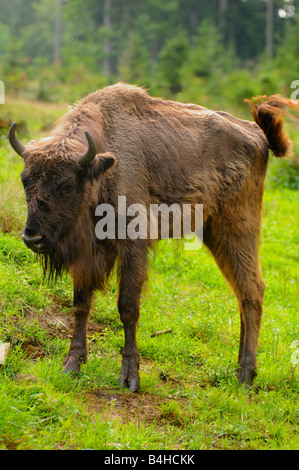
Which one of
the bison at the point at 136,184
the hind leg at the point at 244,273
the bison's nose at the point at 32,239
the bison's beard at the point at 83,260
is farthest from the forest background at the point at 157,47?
the bison's nose at the point at 32,239

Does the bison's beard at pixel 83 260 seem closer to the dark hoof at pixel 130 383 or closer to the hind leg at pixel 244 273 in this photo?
the dark hoof at pixel 130 383

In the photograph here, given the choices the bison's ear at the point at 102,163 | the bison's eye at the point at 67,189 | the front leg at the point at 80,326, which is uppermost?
the bison's ear at the point at 102,163

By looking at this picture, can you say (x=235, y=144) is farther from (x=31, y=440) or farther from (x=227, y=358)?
(x=31, y=440)

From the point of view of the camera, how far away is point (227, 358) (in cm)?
492

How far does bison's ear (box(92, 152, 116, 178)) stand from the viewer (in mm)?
3801

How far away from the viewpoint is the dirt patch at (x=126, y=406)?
367 cm

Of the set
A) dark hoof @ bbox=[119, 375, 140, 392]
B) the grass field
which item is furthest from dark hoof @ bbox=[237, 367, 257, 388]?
dark hoof @ bbox=[119, 375, 140, 392]

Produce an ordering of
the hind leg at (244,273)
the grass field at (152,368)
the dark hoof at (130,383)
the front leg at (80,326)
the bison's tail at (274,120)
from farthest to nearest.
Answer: the bison's tail at (274,120) → the hind leg at (244,273) → the front leg at (80,326) → the dark hoof at (130,383) → the grass field at (152,368)

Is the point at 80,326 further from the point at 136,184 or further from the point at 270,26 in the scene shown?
the point at 270,26

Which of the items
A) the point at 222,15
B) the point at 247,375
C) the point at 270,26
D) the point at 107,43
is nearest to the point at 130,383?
the point at 247,375

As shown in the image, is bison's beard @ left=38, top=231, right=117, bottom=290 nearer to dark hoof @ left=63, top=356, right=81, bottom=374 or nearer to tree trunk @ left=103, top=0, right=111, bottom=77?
dark hoof @ left=63, top=356, right=81, bottom=374

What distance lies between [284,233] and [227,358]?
14.2 feet

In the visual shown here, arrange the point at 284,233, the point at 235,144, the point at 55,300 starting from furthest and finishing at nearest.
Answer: the point at 284,233 → the point at 55,300 → the point at 235,144

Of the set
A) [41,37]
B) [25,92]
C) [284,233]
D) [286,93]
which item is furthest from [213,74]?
[41,37]
